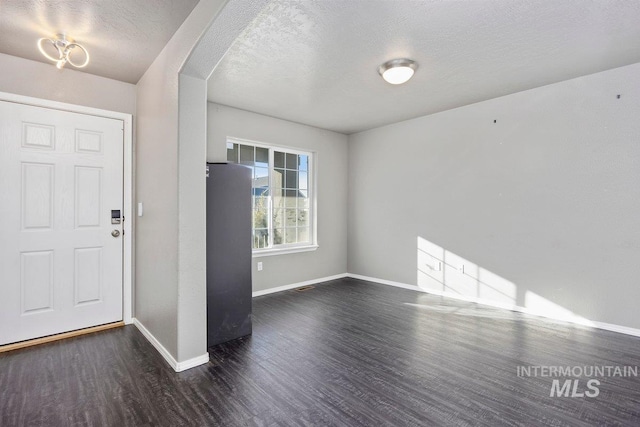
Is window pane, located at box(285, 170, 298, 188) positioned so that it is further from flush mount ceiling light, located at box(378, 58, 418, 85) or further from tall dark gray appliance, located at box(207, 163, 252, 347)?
flush mount ceiling light, located at box(378, 58, 418, 85)

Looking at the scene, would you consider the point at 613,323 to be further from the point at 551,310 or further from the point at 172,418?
the point at 172,418

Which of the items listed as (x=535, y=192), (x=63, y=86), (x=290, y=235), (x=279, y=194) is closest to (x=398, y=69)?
(x=535, y=192)

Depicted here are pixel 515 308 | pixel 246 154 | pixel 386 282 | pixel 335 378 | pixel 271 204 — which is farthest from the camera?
pixel 386 282

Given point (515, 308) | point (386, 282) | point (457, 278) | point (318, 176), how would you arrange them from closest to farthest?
point (515, 308)
point (457, 278)
point (386, 282)
point (318, 176)

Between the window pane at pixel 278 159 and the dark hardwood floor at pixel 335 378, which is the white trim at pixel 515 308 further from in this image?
the window pane at pixel 278 159

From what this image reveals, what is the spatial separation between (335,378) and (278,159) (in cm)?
327

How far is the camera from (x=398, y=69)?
9.28ft

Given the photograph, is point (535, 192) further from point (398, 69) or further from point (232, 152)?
point (232, 152)

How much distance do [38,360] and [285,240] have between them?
2.98 meters

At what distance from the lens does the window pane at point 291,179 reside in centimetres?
481

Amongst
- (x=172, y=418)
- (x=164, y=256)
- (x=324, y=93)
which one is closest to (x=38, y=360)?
(x=164, y=256)

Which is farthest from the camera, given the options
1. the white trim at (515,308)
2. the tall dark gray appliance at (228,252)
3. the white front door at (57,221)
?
the white trim at (515,308)

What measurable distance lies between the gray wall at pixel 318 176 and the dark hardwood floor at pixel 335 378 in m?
1.34

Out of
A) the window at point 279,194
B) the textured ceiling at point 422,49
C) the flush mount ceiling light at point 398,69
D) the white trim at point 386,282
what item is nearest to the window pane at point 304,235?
the window at point 279,194
